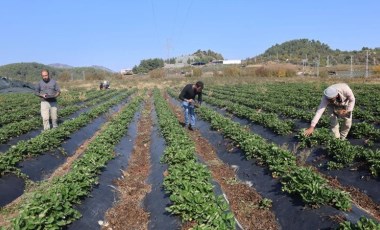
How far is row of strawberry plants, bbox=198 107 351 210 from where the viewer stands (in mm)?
5773

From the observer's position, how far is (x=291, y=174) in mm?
6930

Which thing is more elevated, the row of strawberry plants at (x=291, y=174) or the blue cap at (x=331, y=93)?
the blue cap at (x=331, y=93)

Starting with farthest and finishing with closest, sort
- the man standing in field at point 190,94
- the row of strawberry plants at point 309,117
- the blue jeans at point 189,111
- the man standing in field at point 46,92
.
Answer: the blue jeans at point 189,111 → the man standing in field at point 190,94 → the man standing in field at point 46,92 → the row of strawberry plants at point 309,117

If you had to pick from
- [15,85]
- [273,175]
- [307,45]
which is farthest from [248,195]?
[307,45]

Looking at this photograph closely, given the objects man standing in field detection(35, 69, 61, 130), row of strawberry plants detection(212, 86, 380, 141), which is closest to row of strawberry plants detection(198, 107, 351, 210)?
row of strawberry plants detection(212, 86, 380, 141)

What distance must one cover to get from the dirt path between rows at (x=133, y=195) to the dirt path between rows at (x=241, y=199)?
5.36 feet

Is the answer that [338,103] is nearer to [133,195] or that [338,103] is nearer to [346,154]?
[346,154]

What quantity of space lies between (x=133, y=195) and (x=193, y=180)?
5.97 feet

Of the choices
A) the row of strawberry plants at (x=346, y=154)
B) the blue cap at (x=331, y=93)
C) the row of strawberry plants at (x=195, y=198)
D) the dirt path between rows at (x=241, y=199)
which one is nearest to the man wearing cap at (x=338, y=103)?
the blue cap at (x=331, y=93)

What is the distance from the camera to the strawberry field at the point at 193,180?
561 cm

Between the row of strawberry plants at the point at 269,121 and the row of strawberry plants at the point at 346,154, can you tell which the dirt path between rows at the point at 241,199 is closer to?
the row of strawberry plants at the point at 346,154

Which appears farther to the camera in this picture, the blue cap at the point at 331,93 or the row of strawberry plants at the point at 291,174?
the blue cap at the point at 331,93

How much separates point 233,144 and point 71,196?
19.6 feet

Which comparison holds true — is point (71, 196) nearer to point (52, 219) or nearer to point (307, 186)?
point (52, 219)
